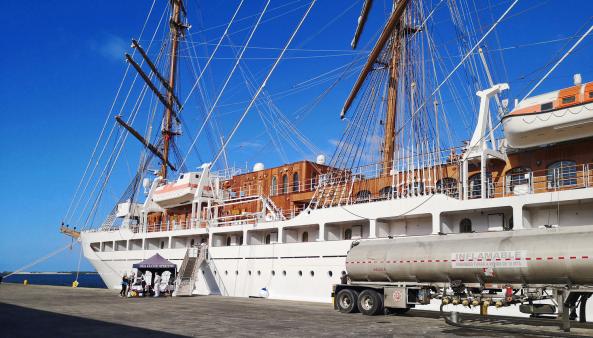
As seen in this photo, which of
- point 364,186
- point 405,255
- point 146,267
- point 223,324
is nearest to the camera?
point 223,324

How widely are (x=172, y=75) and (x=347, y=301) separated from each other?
38694 millimetres

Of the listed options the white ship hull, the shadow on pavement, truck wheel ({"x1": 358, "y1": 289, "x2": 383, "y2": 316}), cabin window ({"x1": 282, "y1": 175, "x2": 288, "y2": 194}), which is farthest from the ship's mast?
the shadow on pavement

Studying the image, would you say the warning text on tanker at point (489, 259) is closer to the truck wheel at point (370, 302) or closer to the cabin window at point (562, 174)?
the truck wheel at point (370, 302)

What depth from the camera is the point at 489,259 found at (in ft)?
54.2

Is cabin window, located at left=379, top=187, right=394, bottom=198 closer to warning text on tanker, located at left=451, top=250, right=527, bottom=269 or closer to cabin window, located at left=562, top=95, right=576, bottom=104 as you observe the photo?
cabin window, located at left=562, top=95, right=576, bottom=104

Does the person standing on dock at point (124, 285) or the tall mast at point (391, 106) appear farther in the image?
the tall mast at point (391, 106)

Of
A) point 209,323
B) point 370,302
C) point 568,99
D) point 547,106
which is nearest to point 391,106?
point 547,106

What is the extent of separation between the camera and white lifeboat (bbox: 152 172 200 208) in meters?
38.7

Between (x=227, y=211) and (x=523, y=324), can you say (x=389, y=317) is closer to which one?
(x=523, y=324)

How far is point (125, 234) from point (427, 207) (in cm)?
2848

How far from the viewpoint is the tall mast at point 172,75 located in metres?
52.3

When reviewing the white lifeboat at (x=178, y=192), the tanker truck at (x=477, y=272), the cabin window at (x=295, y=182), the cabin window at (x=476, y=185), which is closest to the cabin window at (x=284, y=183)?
the cabin window at (x=295, y=182)

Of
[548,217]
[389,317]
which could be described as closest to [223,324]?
[389,317]

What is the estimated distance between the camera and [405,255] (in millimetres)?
18781
